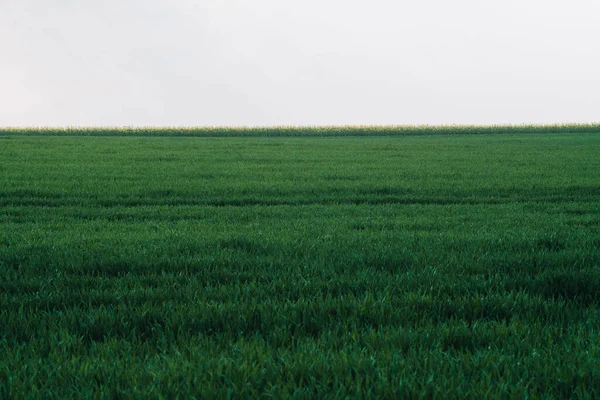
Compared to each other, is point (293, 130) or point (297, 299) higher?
point (293, 130)

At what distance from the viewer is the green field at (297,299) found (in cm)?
290

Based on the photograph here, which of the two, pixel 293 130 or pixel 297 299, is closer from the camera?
pixel 297 299

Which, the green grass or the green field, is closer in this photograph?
the green field

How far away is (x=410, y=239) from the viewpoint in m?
7.16

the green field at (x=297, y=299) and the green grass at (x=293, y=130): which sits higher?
the green grass at (x=293, y=130)

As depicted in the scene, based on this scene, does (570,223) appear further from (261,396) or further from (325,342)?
(261,396)

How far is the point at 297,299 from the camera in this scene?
14.7 ft

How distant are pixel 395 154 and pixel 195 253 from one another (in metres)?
19.0

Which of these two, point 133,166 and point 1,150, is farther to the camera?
point 1,150

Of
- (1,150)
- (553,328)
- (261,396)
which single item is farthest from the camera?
(1,150)

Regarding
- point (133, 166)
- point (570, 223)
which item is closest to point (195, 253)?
point (570, 223)

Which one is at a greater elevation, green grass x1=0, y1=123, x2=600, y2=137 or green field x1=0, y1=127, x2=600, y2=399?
green grass x1=0, y1=123, x2=600, y2=137

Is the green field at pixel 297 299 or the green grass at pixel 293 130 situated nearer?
the green field at pixel 297 299

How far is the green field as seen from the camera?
9.52 ft
